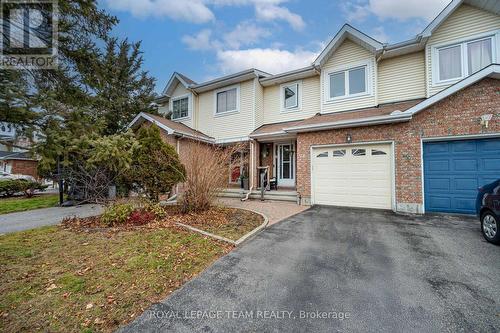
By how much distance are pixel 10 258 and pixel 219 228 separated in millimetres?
4272

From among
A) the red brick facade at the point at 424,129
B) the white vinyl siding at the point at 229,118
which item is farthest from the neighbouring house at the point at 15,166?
the red brick facade at the point at 424,129

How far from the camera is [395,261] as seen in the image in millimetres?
4195

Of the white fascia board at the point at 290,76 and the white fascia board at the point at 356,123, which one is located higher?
the white fascia board at the point at 290,76

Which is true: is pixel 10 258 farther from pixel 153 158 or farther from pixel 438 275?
pixel 438 275

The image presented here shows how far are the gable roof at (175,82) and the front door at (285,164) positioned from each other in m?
7.85

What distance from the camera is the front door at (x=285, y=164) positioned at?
12984 mm

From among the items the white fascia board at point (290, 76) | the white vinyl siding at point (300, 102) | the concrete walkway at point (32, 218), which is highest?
the white fascia board at point (290, 76)

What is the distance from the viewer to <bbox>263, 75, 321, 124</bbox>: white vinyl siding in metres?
12.1

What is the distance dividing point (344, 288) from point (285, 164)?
33.2 feet

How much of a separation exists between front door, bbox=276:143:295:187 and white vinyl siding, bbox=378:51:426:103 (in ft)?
17.0

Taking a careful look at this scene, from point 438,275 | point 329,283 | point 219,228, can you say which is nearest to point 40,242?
point 219,228

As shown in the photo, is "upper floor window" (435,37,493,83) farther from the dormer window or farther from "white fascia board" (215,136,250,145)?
the dormer window

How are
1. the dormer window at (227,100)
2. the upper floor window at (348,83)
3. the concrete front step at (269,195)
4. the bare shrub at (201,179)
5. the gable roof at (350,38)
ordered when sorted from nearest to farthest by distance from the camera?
the bare shrub at (201,179), the gable roof at (350,38), the upper floor window at (348,83), the concrete front step at (269,195), the dormer window at (227,100)

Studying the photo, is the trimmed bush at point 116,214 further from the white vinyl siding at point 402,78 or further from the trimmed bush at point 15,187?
the trimmed bush at point 15,187
